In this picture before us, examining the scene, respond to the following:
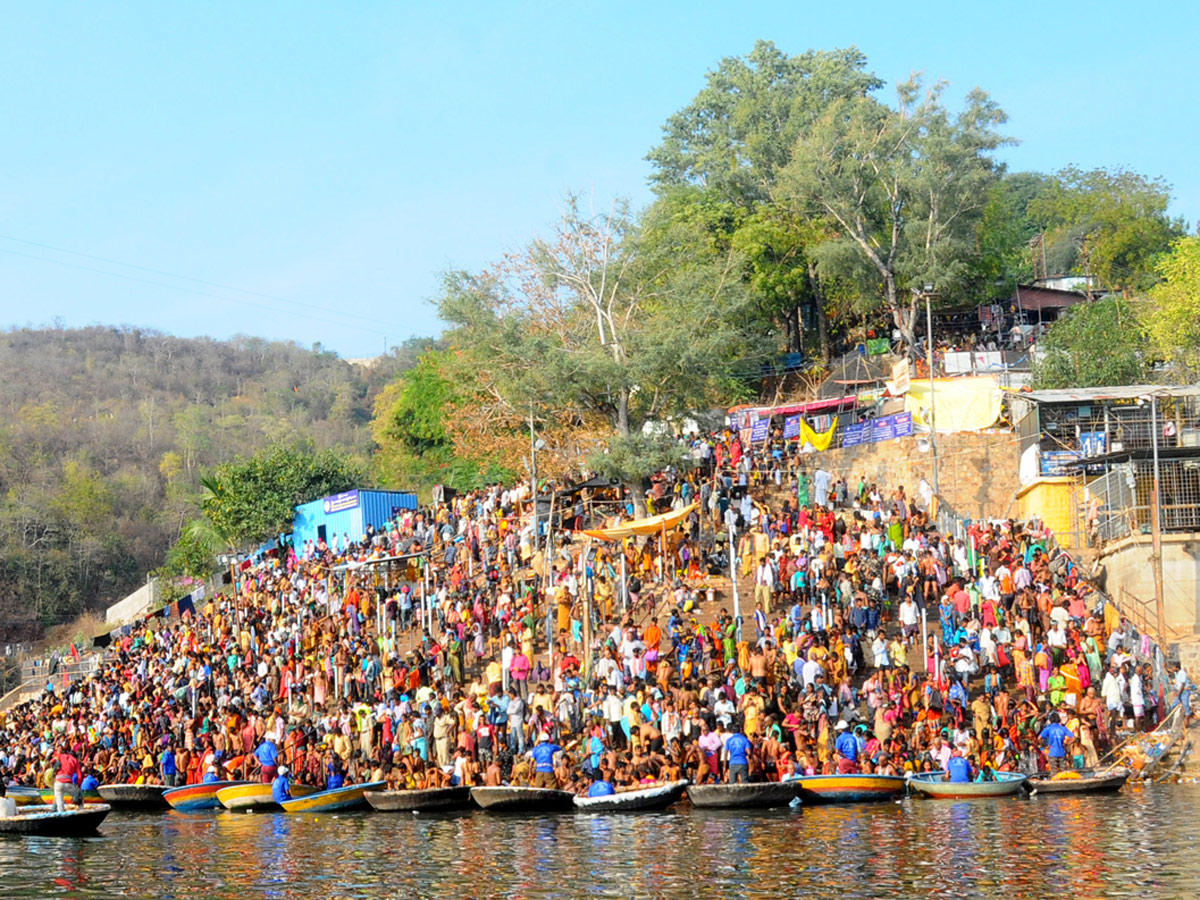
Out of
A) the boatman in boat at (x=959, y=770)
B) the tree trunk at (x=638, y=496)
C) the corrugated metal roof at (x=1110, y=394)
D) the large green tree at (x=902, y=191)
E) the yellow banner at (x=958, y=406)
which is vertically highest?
the large green tree at (x=902, y=191)

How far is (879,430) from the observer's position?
3825 cm

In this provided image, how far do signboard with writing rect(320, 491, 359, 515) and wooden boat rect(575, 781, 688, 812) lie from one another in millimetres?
27183

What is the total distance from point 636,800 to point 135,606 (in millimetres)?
44274

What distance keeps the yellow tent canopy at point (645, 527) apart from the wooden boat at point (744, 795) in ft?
28.2

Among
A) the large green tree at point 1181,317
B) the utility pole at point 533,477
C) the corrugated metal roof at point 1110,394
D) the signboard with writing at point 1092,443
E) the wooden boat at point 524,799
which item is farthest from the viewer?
the large green tree at point 1181,317

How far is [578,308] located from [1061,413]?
539 inches

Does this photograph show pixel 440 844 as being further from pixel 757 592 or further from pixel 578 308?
pixel 578 308

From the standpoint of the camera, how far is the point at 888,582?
Result: 91.5ft

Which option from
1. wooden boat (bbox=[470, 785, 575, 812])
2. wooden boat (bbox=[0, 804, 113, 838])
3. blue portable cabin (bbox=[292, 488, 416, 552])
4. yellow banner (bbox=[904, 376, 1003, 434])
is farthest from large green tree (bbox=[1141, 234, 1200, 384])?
wooden boat (bbox=[0, 804, 113, 838])

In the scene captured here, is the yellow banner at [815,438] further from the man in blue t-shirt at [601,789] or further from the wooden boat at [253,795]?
the man in blue t-shirt at [601,789]

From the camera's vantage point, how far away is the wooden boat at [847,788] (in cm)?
2200

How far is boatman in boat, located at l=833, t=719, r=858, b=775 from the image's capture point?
2305cm

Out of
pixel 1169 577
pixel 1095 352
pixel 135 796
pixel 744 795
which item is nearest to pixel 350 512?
pixel 135 796

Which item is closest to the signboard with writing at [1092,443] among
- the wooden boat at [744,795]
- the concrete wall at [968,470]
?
the concrete wall at [968,470]
